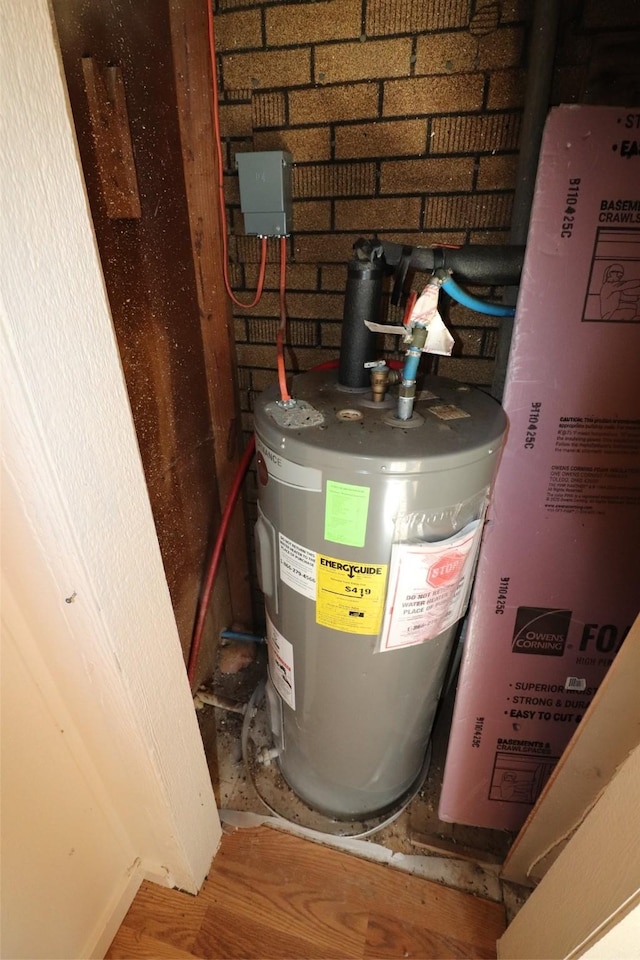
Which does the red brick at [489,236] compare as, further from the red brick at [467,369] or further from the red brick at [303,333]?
the red brick at [303,333]

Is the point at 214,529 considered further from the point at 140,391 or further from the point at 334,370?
the point at 334,370

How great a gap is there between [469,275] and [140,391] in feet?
2.39

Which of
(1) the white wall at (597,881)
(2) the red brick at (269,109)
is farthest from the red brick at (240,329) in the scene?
(1) the white wall at (597,881)

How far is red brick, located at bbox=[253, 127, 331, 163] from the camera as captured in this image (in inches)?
43.9

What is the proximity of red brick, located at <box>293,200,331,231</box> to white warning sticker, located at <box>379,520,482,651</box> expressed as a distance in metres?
0.82

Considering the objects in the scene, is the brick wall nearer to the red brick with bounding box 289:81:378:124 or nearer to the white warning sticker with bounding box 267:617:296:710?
the red brick with bounding box 289:81:378:124

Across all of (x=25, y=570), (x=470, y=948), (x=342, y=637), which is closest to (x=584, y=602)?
(x=342, y=637)

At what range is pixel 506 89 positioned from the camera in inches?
38.9

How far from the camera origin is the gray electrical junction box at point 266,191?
3.60 ft

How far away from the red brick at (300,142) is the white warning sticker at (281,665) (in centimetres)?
109

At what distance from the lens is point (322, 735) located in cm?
112

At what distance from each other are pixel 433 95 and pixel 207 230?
581 mm

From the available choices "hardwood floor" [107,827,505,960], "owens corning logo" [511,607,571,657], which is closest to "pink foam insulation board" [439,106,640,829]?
"owens corning logo" [511,607,571,657]

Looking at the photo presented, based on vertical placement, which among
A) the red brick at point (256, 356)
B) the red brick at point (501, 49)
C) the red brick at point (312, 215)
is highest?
the red brick at point (501, 49)
